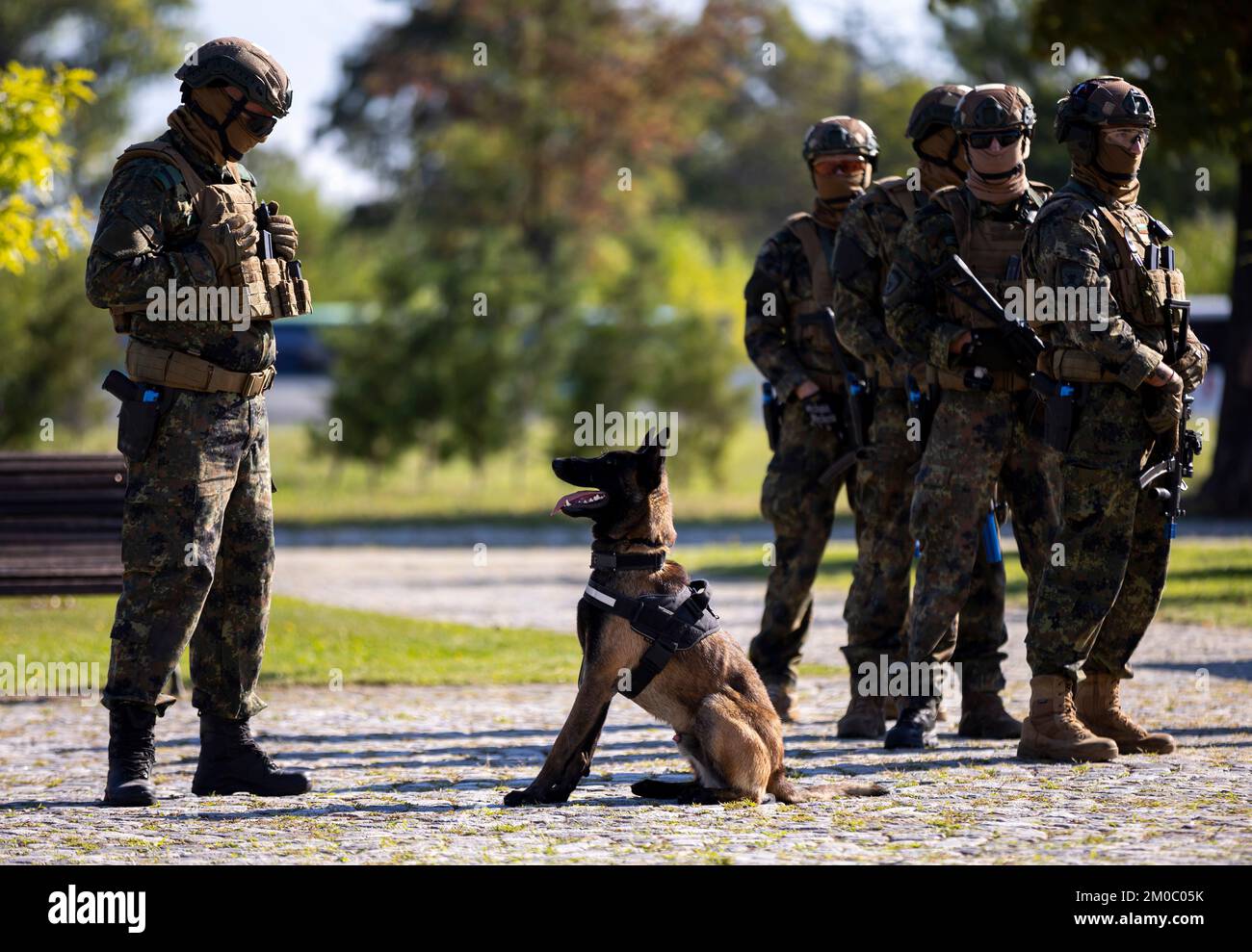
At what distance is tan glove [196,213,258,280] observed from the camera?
6.46m

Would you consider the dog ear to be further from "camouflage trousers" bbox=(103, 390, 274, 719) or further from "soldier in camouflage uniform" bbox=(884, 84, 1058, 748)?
"soldier in camouflage uniform" bbox=(884, 84, 1058, 748)

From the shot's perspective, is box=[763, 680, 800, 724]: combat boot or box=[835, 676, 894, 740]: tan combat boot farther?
box=[763, 680, 800, 724]: combat boot

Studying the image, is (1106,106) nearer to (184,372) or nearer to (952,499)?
(952,499)

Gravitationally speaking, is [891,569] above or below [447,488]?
below

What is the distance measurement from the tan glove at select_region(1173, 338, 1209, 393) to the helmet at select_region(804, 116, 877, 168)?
6.41 ft

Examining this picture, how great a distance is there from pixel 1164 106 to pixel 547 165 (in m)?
21.4

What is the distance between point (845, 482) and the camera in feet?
28.3

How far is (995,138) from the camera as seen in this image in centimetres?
727

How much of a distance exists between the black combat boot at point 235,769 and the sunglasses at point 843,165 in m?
3.74

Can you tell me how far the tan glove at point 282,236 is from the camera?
6.66 metres

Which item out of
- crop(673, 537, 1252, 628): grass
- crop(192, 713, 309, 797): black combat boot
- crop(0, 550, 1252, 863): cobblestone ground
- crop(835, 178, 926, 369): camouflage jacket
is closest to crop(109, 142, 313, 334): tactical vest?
crop(192, 713, 309, 797): black combat boot

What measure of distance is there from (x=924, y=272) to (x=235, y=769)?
3.39 m

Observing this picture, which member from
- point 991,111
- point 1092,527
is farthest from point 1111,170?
point 1092,527

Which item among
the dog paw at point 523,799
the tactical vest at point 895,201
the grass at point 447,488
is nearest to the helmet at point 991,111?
the tactical vest at point 895,201
